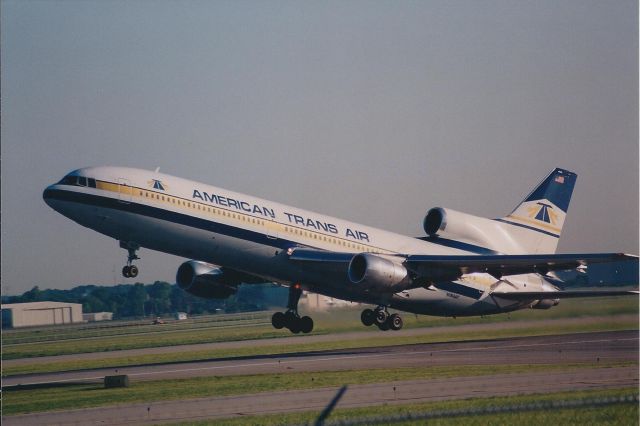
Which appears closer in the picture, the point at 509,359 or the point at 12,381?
the point at 509,359

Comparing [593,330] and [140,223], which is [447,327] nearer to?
[593,330]

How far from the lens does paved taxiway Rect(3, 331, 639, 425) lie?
79.6 feet

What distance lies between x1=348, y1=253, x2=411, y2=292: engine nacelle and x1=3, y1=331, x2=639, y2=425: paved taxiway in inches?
132

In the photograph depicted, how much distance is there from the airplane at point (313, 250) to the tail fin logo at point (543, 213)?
4.70 feet

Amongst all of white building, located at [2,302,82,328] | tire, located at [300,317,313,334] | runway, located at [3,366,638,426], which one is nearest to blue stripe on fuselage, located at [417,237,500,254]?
tire, located at [300,317,313,334]

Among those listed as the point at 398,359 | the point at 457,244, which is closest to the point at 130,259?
the point at 398,359

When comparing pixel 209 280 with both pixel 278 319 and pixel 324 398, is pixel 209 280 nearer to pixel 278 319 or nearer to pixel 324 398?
pixel 278 319

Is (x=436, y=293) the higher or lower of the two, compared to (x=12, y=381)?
higher

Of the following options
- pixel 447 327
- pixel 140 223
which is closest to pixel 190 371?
pixel 140 223

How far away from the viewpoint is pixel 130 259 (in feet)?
122

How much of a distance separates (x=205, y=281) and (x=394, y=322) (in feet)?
34.7

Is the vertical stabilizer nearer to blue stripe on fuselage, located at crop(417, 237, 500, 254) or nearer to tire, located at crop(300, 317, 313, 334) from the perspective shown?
blue stripe on fuselage, located at crop(417, 237, 500, 254)

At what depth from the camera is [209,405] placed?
25203 mm

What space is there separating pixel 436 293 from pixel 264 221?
1044 cm
